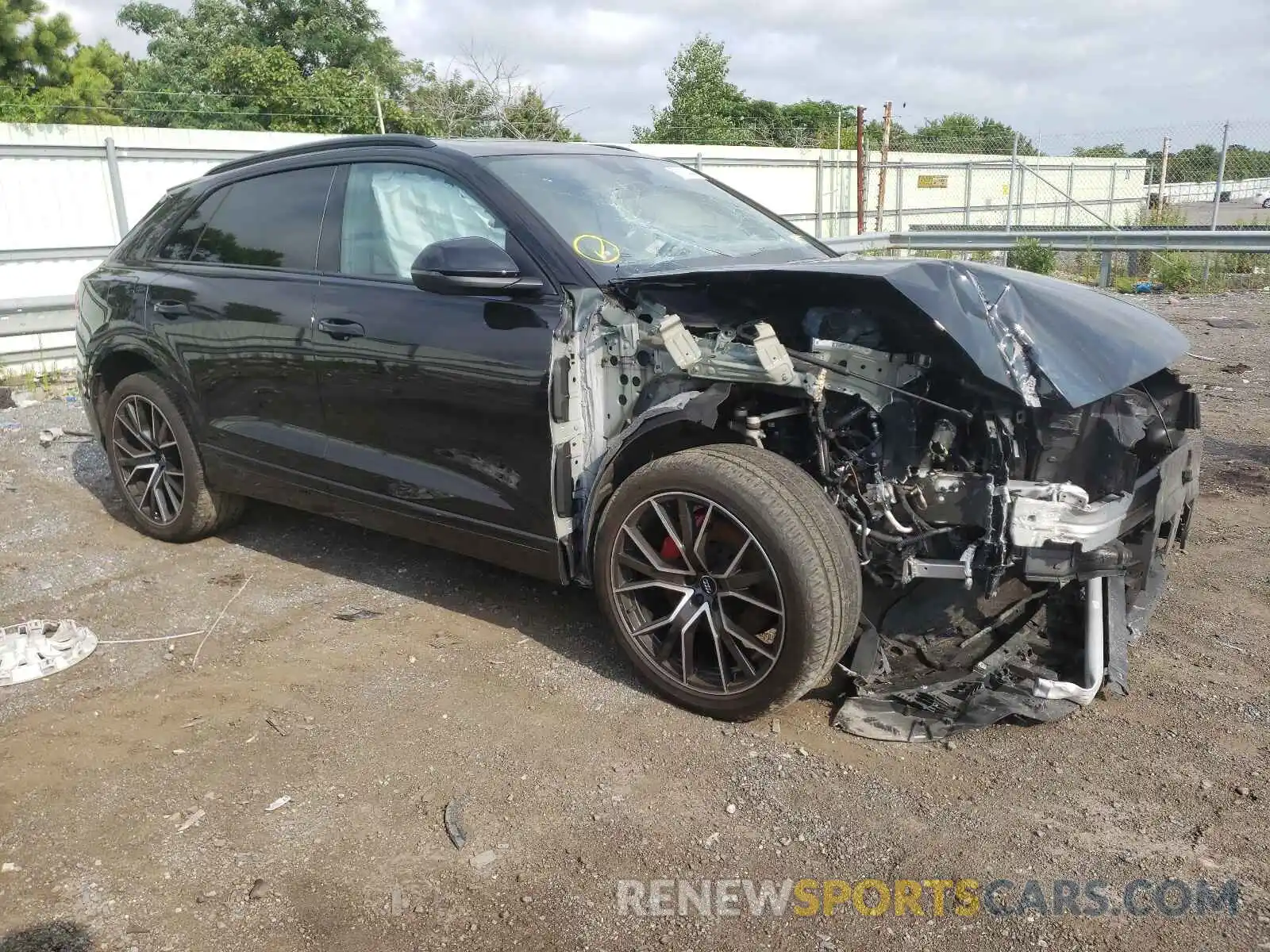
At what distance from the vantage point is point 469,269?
328cm

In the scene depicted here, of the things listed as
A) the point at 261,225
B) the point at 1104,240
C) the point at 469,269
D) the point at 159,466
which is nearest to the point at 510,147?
the point at 469,269

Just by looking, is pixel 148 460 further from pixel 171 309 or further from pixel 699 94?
pixel 699 94

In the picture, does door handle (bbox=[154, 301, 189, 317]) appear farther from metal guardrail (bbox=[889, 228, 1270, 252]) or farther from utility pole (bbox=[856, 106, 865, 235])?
utility pole (bbox=[856, 106, 865, 235])

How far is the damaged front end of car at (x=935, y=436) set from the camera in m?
2.84

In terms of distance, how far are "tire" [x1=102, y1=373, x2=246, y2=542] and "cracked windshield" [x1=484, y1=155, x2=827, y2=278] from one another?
2179 mm

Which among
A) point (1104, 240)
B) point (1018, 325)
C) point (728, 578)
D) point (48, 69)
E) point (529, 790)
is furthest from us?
point (48, 69)

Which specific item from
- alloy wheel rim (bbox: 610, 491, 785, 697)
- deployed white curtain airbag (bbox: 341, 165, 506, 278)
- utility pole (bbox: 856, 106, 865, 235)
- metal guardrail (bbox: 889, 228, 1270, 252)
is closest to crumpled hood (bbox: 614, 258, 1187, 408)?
alloy wheel rim (bbox: 610, 491, 785, 697)

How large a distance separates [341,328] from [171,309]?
1.25 m

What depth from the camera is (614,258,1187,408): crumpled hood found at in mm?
2721

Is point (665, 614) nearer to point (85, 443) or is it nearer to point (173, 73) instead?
point (85, 443)

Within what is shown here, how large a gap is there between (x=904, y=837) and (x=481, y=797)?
1.20m

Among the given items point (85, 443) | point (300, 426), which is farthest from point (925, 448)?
point (85, 443)

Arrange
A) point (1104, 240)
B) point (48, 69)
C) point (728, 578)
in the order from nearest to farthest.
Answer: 1. point (728, 578)
2. point (1104, 240)
3. point (48, 69)

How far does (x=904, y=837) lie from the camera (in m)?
2.66
